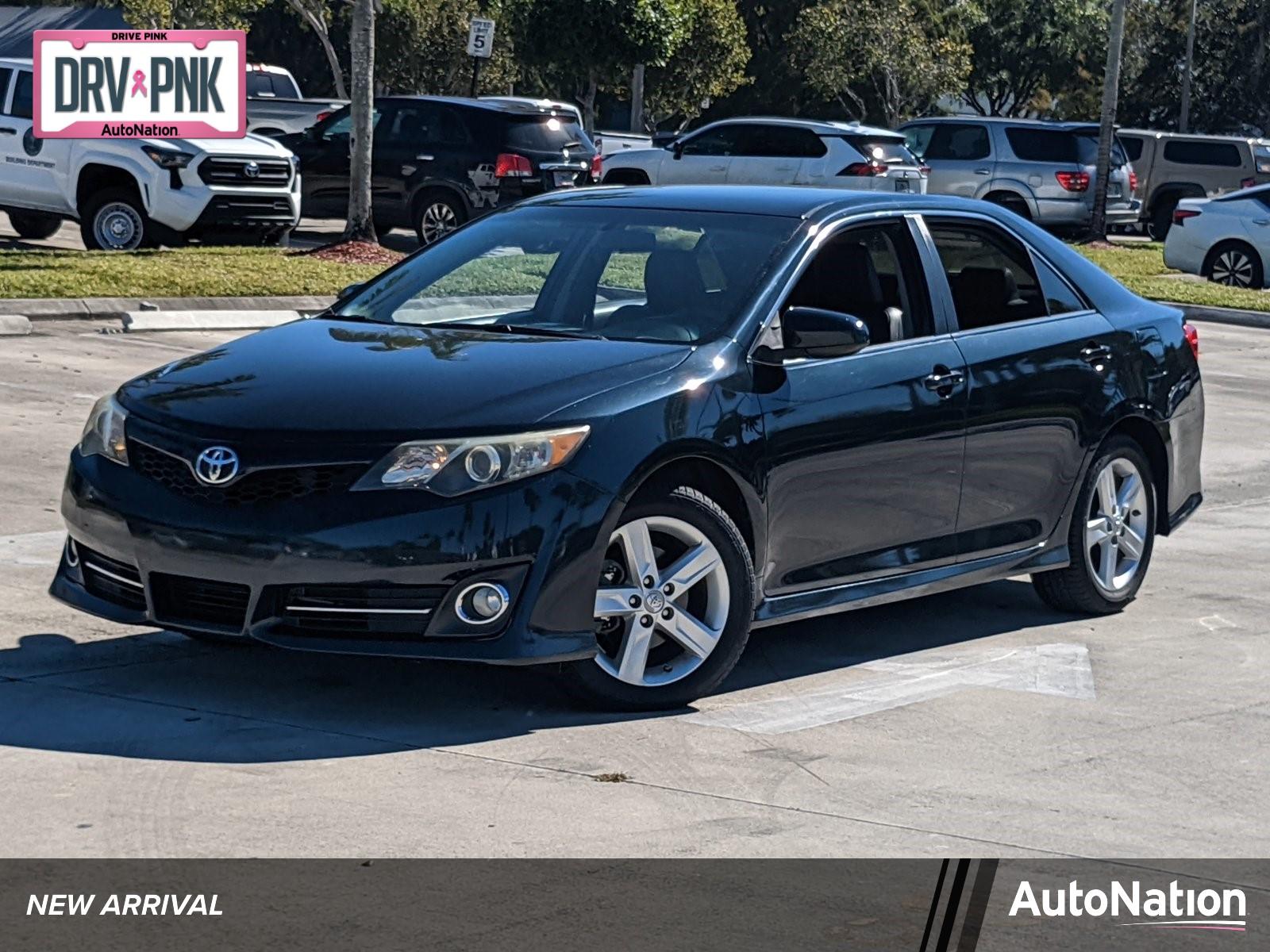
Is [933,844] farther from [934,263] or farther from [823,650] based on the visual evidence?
[934,263]

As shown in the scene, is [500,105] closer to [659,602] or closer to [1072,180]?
[1072,180]

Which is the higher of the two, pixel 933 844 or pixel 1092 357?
pixel 1092 357

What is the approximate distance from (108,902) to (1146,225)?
37.5m

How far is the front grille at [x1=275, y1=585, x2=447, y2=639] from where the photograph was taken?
5.73m

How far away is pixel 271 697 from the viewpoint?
243 inches

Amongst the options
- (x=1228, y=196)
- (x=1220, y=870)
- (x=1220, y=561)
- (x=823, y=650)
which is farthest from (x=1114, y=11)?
(x=1220, y=870)

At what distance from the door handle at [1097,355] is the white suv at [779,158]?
1895 centimetres

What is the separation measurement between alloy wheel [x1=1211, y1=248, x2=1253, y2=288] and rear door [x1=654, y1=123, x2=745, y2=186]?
21.4ft

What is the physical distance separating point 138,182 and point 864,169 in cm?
1039

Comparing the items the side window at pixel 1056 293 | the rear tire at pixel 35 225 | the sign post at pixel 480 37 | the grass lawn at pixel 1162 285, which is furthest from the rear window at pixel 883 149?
the side window at pixel 1056 293

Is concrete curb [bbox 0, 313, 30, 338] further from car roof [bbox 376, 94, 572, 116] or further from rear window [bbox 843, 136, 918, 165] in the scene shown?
rear window [bbox 843, 136, 918, 165]

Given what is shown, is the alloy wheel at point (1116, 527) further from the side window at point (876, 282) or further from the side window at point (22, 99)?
the side window at point (22, 99)

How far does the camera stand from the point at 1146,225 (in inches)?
1561

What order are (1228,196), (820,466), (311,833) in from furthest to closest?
(1228,196)
(820,466)
(311,833)
